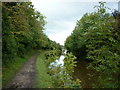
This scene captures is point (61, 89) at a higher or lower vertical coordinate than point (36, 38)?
lower

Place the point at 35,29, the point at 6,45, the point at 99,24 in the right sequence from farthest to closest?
1. the point at 35,29
2. the point at 6,45
3. the point at 99,24

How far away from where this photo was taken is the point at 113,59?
511 cm

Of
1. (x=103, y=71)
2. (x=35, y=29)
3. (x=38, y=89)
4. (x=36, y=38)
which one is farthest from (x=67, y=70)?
(x=36, y=38)

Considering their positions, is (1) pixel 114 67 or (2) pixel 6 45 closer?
(1) pixel 114 67

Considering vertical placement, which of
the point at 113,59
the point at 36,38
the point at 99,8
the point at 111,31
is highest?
the point at 36,38

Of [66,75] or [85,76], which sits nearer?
[66,75]

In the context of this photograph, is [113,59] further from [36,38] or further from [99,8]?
[36,38]

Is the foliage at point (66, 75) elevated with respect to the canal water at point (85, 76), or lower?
elevated

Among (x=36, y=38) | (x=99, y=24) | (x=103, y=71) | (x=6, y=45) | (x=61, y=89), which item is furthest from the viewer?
(x=36, y=38)

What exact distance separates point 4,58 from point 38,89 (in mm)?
3064

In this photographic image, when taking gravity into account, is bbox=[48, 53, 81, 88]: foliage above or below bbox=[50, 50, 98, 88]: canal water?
above

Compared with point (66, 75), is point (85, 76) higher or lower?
lower

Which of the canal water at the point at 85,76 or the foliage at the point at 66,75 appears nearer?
the foliage at the point at 66,75

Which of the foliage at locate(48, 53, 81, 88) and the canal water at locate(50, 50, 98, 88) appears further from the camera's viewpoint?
the canal water at locate(50, 50, 98, 88)
